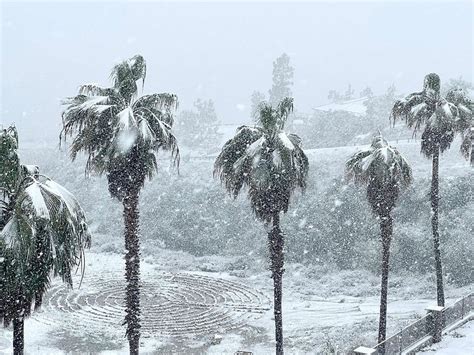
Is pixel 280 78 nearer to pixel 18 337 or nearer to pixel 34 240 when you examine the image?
pixel 18 337


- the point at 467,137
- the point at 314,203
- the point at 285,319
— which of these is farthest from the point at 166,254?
the point at 467,137

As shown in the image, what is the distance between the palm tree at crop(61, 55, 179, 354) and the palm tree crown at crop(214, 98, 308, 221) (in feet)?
8.47

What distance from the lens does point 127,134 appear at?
1480 centimetres

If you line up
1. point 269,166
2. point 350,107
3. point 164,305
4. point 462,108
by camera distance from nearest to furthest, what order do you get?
point 269,166, point 462,108, point 164,305, point 350,107

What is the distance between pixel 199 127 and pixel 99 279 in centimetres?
5010

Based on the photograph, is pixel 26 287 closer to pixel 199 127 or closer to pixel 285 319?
pixel 285 319

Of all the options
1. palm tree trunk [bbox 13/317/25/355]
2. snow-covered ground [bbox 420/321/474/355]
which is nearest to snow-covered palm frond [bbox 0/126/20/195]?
palm tree trunk [bbox 13/317/25/355]

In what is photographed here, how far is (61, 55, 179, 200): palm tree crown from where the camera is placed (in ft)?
49.5

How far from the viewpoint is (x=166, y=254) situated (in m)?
50.2

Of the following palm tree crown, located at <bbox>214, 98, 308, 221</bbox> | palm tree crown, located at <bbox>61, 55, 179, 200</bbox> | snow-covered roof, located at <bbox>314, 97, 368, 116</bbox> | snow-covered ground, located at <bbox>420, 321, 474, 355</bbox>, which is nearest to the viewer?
palm tree crown, located at <bbox>61, 55, 179, 200</bbox>

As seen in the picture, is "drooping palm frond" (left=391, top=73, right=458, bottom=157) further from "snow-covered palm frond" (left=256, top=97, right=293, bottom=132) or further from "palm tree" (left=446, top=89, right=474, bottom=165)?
"snow-covered palm frond" (left=256, top=97, right=293, bottom=132)

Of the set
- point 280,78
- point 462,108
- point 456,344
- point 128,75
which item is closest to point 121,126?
point 128,75

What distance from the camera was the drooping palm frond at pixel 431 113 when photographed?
2286 centimetres

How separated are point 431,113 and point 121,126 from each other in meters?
13.9
